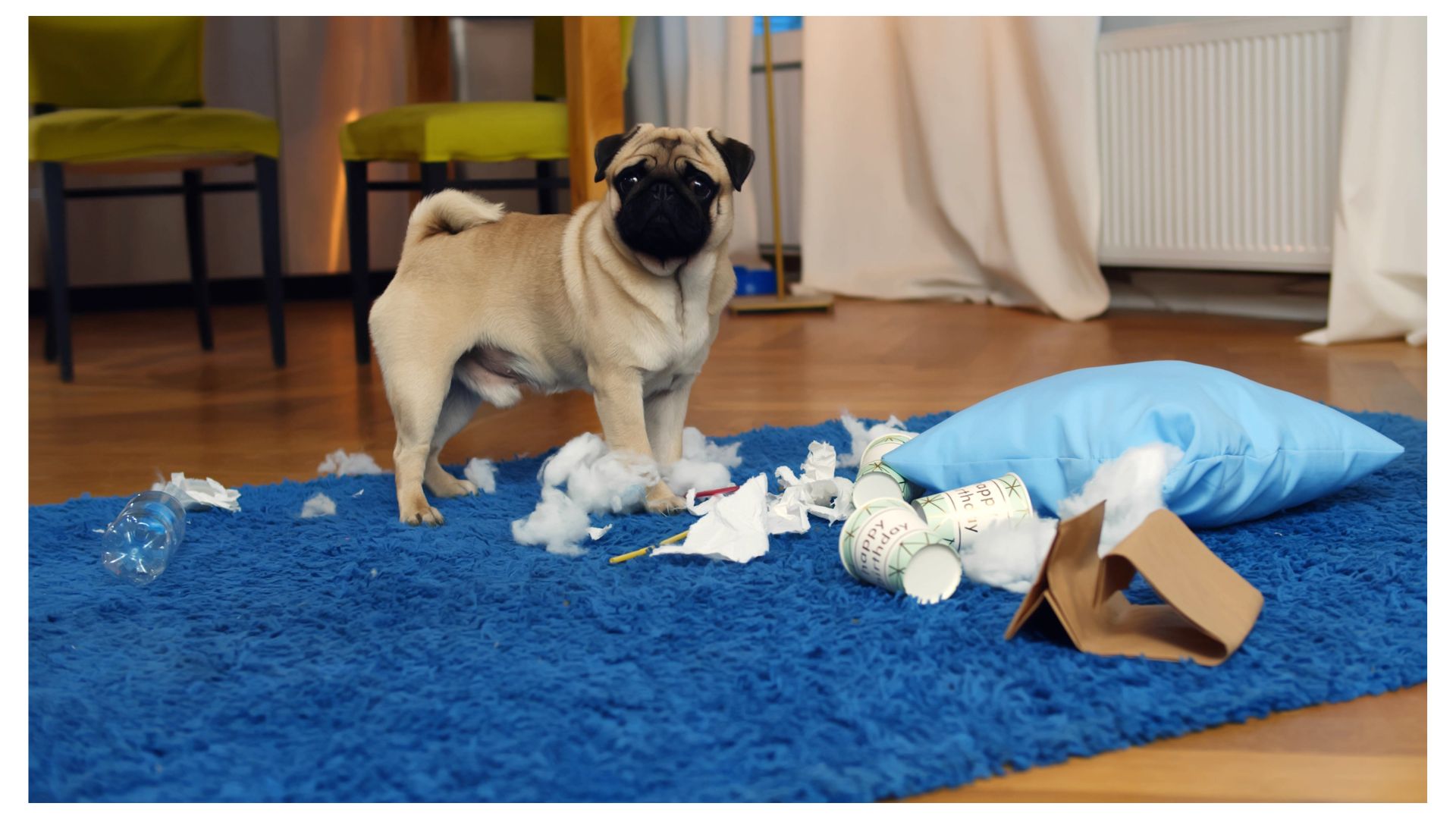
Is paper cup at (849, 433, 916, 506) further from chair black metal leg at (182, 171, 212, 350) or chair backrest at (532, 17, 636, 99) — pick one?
chair black metal leg at (182, 171, 212, 350)

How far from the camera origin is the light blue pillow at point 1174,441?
1.47 m

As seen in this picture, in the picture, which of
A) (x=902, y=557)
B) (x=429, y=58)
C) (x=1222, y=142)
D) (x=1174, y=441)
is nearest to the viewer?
(x=902, y=557)

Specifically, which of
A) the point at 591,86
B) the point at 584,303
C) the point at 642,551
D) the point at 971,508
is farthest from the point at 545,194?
the point at 971,508

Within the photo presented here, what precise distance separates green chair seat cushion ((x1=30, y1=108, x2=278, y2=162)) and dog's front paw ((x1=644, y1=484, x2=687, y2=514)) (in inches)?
86.1

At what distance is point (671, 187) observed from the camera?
1.70 meters

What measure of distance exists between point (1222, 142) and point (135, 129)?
9.87 feet

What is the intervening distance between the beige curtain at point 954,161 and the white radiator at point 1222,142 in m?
0.11

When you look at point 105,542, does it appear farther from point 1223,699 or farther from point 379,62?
point 379,62

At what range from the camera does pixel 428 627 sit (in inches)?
49.4

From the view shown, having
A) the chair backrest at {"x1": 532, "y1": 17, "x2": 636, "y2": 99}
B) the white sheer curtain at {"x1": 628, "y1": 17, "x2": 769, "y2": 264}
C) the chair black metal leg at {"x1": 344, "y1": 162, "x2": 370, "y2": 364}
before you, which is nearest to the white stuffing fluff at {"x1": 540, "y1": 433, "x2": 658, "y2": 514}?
the chair black metal leg at {"x1": 344, "y1": 162, "x2": 370, "y2": 364}

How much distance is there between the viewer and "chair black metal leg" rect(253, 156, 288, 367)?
342cm

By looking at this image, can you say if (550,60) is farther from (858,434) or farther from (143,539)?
A: (143,539)

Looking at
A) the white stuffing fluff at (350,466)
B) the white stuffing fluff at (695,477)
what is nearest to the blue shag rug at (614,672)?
the white stuffing fluff at (695,477)

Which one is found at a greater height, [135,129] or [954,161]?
[135,129]
